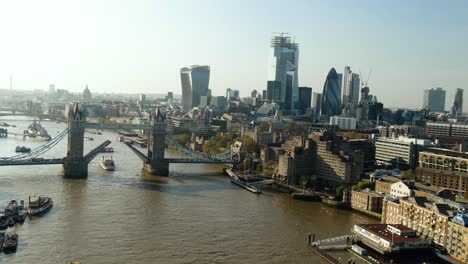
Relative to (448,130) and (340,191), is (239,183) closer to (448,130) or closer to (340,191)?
(340,191)

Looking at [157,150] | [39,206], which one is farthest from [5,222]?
[157,150]

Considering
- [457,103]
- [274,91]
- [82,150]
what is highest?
[457,103]

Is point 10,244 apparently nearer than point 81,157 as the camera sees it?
Yes

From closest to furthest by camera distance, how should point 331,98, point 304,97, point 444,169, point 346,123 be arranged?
point 444,169 < point 346,123 < point 331,98 < point 304,97

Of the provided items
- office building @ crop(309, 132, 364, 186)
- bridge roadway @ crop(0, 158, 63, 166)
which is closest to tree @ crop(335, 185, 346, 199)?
office building @ crop(309, 132, 364, 186)

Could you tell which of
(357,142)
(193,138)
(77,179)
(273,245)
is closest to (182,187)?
(77,179)

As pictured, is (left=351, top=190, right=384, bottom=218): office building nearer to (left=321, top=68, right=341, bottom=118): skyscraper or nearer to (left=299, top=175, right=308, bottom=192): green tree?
(left=299, top=175, right=308, bottom=192): green tree

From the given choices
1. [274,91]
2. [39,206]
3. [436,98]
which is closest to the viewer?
[39,206]
